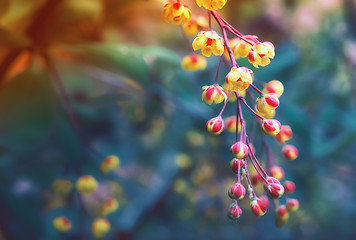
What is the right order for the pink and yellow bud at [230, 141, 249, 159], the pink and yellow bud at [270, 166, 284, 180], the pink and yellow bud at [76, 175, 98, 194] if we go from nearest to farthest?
the pink and yellow bud at [230, 141, 249, 159]
the pink and yellow bud at [270, 166, 284, 180]
the pink and yellow bud at [76, 175, 98, 194]

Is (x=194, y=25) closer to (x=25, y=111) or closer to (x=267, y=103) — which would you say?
(x=267, y=103)

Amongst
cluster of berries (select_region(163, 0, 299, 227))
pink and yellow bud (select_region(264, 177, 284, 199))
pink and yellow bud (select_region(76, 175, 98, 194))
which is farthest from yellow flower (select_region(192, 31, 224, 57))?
pink and yellow bud (select_region(76, 175, 98, 194))

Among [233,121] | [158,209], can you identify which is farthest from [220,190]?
[233,121]

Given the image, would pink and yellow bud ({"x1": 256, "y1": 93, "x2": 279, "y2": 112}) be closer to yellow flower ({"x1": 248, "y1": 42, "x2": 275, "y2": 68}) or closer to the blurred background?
yellow flower ({"x1": 248, "y1": 42, "x2": 275, "y2": 68})

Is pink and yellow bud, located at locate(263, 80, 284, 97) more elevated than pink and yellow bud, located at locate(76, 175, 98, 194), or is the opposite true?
pink and yellow bud, located at locate(263, 80, 284, 97)

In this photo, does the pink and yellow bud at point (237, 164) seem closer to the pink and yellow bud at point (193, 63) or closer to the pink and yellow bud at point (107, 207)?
the pink and yellow bud at point (193, 63)

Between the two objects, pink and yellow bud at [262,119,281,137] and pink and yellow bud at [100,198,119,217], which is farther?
pink and yellow bud at [100,198,119,217]

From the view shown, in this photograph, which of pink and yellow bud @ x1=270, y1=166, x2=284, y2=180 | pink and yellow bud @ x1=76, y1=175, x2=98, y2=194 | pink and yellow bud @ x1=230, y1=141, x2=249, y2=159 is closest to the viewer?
pink and yellow bud @ x1=230, y1=141, x2=249, y2=159
